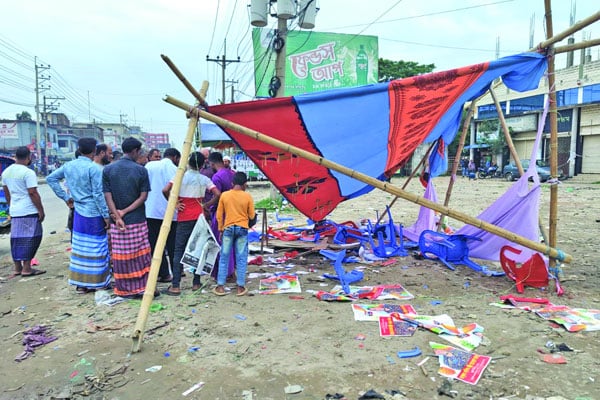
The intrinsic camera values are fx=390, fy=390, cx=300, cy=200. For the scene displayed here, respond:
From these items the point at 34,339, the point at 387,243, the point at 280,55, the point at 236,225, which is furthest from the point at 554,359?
the point at 280,55

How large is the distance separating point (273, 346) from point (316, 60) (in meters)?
15.2

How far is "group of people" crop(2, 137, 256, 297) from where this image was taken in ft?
13.3

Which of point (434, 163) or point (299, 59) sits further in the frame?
point (299, 59)

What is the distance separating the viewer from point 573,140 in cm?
2341

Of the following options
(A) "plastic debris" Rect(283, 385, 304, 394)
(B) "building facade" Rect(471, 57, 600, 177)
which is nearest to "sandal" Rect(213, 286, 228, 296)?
(A) "plastic debris" Rect(283, 385, 304, 394)

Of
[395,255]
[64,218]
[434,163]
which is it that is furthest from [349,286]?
[64,218]

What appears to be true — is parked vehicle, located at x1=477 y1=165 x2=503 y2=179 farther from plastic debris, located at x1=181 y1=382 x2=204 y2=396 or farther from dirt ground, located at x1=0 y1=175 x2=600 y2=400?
plastic debris, located at x1=181 y1=382 x2=204 y2=396

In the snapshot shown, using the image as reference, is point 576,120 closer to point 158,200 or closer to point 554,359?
point 554,359

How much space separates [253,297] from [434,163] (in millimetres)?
3901

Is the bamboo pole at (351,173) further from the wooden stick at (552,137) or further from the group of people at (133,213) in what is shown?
the group of people at (133,213)

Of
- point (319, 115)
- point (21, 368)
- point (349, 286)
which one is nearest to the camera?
point (21, 368)

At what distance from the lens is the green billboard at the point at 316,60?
1630cm

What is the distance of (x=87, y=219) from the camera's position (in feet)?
14.1

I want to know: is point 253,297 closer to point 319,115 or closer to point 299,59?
point 319,115
